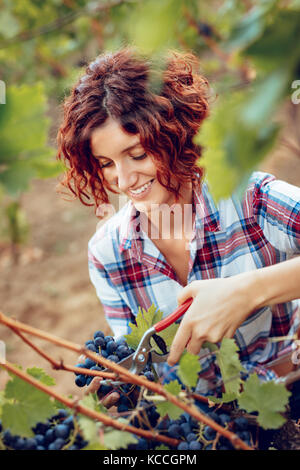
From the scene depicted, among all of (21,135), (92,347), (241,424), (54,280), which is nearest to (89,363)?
(92,347)

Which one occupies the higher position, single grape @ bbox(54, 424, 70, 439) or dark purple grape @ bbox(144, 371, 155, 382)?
dark purple grape @ bbox(144, 371, 155, 382)

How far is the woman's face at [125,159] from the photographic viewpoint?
3.76 ft

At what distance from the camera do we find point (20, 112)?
513mm

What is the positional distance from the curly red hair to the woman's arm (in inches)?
18.1

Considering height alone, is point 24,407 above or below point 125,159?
below

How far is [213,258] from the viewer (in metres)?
1.33

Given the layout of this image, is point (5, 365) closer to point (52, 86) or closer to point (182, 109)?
point (182, 109)

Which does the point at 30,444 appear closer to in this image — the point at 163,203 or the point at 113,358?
the point at 113,358

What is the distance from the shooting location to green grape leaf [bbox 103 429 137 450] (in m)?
0.58

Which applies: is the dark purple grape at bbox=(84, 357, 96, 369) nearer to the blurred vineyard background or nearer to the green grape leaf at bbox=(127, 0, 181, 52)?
the blurred vineyard background

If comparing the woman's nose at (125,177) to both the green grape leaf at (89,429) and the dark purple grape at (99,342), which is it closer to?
the dark purple grape at (99,342)

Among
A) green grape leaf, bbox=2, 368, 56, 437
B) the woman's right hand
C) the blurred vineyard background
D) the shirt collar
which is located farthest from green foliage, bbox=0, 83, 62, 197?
the shirt collar

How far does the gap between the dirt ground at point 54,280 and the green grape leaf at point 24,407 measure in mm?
1670

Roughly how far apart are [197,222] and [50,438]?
764 millimetres
